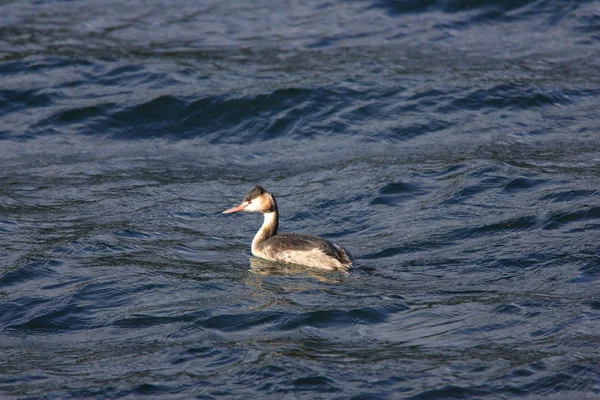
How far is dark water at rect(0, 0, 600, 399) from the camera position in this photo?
288 inches

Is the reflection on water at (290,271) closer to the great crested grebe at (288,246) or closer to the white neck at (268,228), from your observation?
the great crested grebe at (288,246)

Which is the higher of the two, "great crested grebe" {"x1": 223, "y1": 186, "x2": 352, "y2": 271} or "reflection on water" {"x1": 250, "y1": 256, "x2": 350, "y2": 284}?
"great crested grebe" {"x1": 223, "y1": 186, "x2": 352, "y2": 271}

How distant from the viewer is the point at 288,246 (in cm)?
1023

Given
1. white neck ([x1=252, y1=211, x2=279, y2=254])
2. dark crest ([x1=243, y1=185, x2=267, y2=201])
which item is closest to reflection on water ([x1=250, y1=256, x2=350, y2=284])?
white neck ([x1=252, y1=211, x2=279, y2=254])

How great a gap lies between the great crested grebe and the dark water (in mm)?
263

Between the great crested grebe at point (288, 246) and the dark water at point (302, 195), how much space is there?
0.86 ft

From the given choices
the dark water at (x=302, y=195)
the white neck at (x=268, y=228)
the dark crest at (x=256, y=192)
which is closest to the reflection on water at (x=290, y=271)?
the dark water at (x=302, y=195)

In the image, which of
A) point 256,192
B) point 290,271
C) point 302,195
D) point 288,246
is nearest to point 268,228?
point 256,192

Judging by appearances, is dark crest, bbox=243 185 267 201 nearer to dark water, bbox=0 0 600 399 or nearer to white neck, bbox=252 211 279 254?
white neck, bbox=252 211 279 254

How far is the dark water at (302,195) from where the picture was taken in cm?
730

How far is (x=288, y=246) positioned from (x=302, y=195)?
2.47 metres

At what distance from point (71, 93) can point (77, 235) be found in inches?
245

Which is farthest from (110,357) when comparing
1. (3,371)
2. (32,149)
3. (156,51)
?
(156,51)

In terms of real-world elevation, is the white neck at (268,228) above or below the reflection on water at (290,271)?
above
